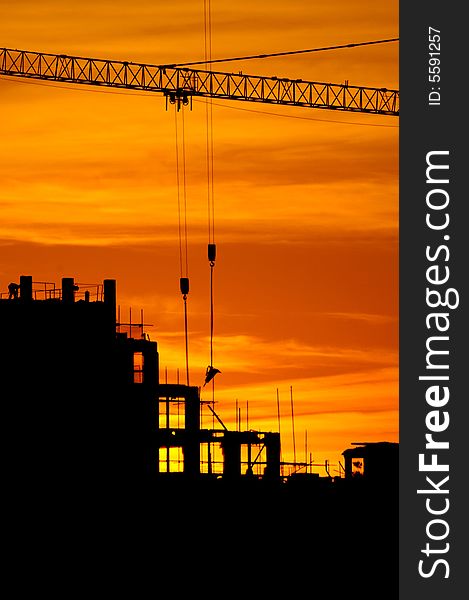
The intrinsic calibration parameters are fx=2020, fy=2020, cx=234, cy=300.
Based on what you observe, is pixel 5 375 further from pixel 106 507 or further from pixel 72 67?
pixel 72 67

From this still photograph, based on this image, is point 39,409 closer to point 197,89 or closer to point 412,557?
point 197,89

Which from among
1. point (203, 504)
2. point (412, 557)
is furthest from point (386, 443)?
point (412, 557)

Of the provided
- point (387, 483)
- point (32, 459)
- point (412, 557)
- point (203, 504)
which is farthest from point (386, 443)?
point (412, 557)

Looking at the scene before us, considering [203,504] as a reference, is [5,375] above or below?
above

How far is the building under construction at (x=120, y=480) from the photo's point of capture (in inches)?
4444

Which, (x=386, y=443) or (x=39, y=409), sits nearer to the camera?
(x=39, y=409)

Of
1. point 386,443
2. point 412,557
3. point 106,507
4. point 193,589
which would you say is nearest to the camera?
point 412,557

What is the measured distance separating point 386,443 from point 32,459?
1144 inches

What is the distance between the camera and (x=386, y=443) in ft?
443

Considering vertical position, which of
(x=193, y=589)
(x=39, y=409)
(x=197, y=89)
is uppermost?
(x=197, y=89)

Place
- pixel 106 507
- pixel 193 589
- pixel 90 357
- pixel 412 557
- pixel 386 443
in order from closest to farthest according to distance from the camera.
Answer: pixel 412 557, pixel 193 589, pixel 106 507, pixel 90 357, pixel 386 443

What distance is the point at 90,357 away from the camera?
123 meters

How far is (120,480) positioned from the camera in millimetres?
119562

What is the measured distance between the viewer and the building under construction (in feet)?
370
